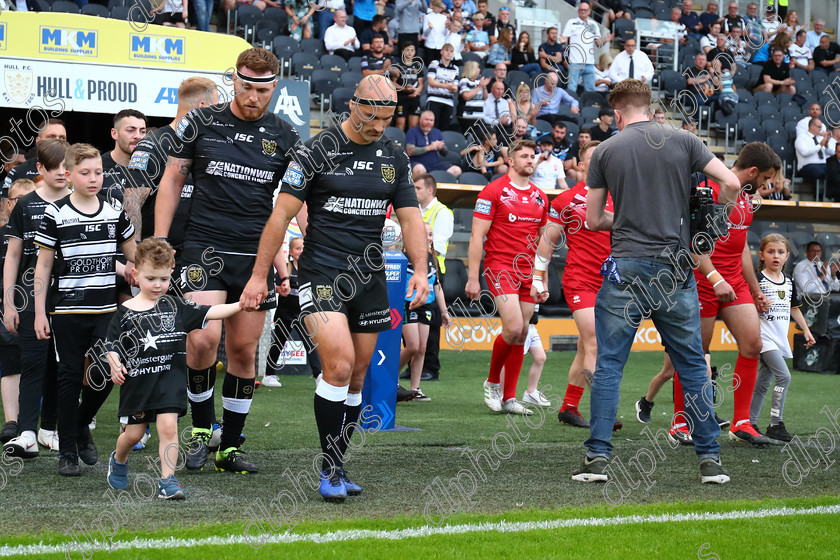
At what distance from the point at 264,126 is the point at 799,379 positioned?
937 cm

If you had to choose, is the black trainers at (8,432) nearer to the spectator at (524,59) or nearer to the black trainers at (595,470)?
the black trainers at (595,470)

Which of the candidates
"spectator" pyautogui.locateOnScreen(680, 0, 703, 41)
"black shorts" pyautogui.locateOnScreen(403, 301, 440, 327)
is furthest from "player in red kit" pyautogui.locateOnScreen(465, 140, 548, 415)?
"spectator" pyautogui.locateOnScreen(680, 0, 703, 41)

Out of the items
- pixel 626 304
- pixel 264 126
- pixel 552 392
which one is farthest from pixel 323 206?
pixel 552 392

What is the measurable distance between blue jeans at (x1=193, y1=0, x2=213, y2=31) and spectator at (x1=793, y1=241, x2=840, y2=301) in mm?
9722

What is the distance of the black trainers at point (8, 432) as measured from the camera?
6203mm

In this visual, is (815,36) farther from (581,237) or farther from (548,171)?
(581,237)

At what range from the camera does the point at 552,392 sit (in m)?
10.3

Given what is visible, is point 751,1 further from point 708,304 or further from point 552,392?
point 708,304

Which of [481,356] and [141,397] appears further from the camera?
[481,356]

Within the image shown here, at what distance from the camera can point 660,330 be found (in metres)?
5.37

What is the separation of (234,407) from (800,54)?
1962 cm

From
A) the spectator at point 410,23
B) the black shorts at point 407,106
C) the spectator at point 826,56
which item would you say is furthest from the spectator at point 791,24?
the black shorts at point 407,106

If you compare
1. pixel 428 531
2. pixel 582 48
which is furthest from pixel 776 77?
pixel 428 531

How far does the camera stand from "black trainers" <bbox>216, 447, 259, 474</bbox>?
17.7ft
